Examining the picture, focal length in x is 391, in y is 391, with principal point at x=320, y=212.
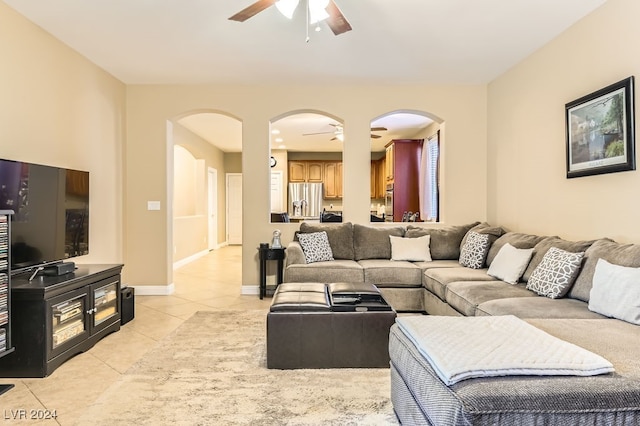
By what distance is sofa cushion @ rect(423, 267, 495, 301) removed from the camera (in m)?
3.56

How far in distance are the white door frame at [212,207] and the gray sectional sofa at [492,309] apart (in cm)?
552

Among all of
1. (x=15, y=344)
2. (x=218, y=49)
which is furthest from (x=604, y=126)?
(x=15, y=344)

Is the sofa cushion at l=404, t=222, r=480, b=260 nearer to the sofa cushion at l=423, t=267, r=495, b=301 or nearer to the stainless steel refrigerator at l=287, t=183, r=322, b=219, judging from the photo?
the sofa cushion at l=423, t=267, r=495, b=301

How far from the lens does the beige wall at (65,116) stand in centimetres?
311

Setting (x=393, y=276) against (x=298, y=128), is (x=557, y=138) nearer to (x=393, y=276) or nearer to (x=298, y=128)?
(x=393, y=276)

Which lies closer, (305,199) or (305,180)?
(305,199)

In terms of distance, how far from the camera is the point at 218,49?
155 inches

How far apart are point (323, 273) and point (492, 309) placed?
187cm

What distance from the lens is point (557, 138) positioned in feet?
12.2

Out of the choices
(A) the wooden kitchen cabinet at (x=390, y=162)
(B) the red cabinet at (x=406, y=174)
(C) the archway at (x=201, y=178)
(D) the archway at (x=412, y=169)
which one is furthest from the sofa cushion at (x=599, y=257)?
(C) the archway at (x=201, y=178)

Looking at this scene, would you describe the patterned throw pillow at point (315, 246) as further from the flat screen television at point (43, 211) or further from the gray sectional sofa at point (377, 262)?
the flat screen television at point (43, 211)

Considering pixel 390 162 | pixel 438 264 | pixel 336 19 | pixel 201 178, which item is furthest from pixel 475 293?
pixel 201 178

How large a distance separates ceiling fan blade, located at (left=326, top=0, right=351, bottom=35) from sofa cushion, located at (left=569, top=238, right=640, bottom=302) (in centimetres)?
244

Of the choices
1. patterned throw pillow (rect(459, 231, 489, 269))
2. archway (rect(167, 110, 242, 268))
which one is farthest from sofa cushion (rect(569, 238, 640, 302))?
archway (rect(167, 110, 242, 268))
